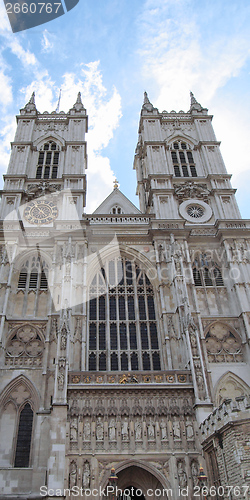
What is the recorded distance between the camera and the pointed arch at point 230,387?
66.3ft

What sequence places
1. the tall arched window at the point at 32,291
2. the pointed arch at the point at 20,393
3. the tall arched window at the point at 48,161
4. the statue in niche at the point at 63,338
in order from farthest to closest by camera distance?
the tall arched window at the point at 48,161, the tall arched window at the point at 32,291, the pointed arch at the point at 20,393, the statue in niche at the point at 63,338

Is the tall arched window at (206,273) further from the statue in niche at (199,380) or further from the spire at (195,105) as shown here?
the spire at (195,105)

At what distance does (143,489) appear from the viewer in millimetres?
17312

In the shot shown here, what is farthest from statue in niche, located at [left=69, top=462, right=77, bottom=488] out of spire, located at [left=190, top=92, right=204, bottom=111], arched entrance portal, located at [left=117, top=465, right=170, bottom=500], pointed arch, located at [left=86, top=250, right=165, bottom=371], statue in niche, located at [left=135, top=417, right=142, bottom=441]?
spire, located at [left=190, top=92, right=204, bottom=111]

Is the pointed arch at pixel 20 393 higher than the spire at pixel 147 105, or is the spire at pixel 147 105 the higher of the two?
the spire at pixel 147 105

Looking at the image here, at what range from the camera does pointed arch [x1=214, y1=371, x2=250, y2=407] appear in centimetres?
2019

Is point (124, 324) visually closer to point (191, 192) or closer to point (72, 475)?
point (72, 475)

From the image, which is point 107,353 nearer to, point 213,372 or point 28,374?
point 28,374

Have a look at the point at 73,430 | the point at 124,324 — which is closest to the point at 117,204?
the point at 124,324

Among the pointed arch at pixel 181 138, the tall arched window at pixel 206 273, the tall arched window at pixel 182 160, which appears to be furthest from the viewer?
the pointed arch at pixel 181 138

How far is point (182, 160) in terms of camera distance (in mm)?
31469

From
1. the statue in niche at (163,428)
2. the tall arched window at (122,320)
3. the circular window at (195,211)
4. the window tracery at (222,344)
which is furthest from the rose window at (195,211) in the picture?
the statue in niche at (163,428)

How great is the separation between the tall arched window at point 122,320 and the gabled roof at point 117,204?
5.14m

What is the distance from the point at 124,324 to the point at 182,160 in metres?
14.3
